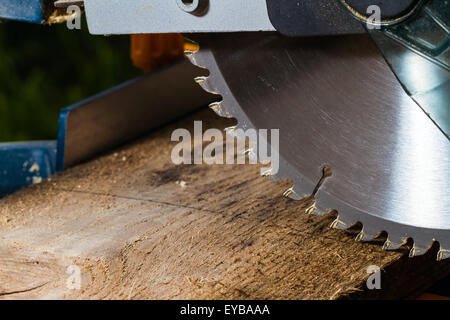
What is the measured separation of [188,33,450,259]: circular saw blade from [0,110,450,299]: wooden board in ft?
0.29

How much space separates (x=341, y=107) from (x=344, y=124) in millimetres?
30

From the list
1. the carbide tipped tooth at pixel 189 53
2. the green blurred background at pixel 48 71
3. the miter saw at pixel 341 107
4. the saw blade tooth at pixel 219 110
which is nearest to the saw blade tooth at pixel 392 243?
the miter saw at pixel 341 107

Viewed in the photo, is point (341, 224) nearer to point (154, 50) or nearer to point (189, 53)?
point (189, 53)

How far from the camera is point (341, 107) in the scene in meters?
1.23

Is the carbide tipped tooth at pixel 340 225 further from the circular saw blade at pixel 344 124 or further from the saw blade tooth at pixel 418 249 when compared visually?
the saw blade tooth at pixel 418 249

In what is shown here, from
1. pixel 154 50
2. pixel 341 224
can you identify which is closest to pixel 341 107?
pixel 341 224

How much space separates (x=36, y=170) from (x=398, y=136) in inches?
39.7

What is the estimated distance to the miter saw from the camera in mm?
1149

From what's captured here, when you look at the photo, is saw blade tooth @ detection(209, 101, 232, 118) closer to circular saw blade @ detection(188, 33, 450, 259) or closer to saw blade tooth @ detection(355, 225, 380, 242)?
circular saw blade @ detection(188, 33, 450, 259)

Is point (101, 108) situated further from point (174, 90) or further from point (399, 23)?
point (399, 23)

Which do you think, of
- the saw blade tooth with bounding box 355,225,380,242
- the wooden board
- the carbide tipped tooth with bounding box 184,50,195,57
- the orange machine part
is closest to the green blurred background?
the orange machine part

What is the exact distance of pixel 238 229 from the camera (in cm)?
132

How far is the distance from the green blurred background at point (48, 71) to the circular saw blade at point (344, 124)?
2485 mm

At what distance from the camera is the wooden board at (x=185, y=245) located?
1.10 meters
